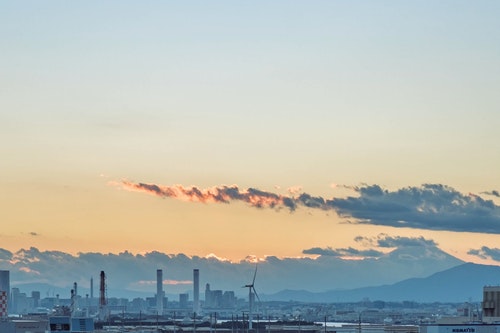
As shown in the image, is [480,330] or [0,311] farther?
[0,311]

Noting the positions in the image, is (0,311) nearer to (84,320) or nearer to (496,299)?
(84,320)

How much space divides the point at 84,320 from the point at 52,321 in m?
4.60

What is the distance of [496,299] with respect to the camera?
16212 centimetres

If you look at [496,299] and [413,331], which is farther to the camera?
[413,331]

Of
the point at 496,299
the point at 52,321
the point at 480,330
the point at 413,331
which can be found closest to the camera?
the point at 52,321

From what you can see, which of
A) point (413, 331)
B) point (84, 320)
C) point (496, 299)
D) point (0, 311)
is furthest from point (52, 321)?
point (413, 331)

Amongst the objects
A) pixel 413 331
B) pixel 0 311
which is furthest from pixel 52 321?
pixel 413 331

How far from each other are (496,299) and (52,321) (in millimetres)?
68695

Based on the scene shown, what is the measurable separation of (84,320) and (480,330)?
47.4m

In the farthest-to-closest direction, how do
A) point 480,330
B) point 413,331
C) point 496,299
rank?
point 413,331 → point 496,299 → point 480,330

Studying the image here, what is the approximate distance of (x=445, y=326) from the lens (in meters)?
140

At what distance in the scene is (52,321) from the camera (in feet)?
409

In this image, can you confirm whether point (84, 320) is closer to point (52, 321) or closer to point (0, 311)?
point (52, 321)

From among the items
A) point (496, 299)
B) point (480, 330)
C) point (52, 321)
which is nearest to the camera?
point (52, 321)
